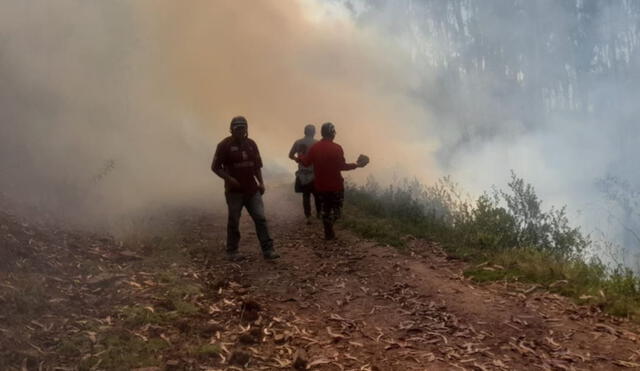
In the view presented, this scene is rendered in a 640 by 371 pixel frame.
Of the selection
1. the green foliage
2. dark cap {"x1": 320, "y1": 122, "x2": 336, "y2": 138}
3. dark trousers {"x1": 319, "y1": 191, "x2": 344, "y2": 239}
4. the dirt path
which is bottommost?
the dirt path

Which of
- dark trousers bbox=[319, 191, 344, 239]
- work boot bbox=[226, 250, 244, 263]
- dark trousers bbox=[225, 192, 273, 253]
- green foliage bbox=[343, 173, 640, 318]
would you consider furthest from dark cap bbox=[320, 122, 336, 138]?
work boot bbox=[226, 250, 244, 263]

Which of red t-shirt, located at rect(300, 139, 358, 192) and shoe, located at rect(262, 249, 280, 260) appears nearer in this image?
shoe, located at rect(262, 249, 280, 260)

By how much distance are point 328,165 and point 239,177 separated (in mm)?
2015

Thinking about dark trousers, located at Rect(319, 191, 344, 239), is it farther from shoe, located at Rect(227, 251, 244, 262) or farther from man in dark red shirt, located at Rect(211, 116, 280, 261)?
shoe, located at Rect(227, 251, 244, 262)

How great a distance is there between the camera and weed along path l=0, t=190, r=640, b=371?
199 inches

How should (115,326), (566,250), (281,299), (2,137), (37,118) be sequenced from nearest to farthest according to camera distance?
(115,326) < (281,299) < (566,250) < (2,137) < (37,118)

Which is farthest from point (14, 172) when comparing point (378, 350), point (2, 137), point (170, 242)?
point (378, 350)

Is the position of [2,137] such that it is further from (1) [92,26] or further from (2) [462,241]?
(2) [462,241]

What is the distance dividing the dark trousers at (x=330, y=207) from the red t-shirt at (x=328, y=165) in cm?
12

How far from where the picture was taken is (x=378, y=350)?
5.48 meters

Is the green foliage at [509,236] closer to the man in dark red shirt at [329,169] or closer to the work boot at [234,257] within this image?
the man in dark red shirt at [329,169]

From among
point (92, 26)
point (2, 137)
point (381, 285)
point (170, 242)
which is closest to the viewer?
point (381, 285)

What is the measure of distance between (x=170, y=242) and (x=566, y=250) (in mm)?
7722

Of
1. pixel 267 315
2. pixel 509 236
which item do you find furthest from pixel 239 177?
pixel 509 236
